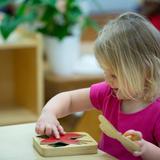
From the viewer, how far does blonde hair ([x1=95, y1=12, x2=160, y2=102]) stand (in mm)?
1109

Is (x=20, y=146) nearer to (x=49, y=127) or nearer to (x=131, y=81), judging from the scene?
(x=49, y=127)

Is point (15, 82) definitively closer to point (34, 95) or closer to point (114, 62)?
point (34, 95)

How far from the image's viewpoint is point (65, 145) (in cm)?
112

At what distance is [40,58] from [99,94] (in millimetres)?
1342

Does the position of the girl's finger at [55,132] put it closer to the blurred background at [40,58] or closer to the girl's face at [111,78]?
the girl's face at [111,78]

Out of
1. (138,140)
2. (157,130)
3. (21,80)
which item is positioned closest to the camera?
(138,140)

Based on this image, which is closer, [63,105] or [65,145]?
[65,145]

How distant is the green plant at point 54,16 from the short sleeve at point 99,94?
51.8 inches

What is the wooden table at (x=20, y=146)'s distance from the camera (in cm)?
109

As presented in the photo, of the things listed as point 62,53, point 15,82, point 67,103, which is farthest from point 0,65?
point 67,103

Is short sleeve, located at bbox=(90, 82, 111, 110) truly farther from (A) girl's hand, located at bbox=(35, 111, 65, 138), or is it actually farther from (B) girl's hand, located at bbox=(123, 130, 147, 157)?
(B) girl's hand, located at bbox=(123, 130, 147, 157)

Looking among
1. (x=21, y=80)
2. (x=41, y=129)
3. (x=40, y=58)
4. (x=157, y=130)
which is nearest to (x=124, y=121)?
(x=157, y=130)

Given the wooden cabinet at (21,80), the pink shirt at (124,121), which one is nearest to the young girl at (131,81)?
the pink shirt at (124,121)

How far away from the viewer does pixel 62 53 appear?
2.81 metres
